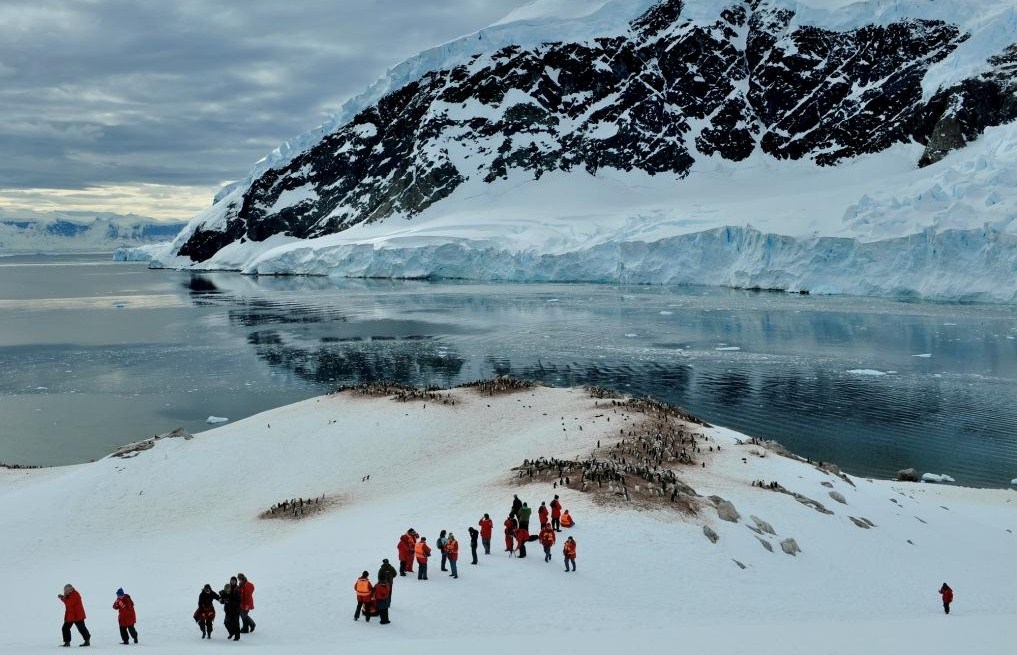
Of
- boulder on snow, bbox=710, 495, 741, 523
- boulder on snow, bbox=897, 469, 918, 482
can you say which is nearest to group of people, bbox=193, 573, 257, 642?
boulder on snow, bbox=710, 495, 741, 523

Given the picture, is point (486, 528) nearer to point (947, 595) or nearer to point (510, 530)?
point (510, 530)

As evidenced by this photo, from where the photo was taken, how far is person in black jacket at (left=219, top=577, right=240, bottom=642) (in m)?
15.1

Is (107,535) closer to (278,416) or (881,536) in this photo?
(278,416)

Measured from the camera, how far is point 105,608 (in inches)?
710

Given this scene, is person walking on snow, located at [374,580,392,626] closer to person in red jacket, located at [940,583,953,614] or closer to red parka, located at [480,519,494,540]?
red parka, located at [480,519,494,540]

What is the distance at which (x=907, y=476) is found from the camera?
1278 inches

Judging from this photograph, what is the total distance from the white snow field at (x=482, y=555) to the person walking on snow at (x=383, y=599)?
0.28 meters

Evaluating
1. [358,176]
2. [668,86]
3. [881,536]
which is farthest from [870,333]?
[358,176]

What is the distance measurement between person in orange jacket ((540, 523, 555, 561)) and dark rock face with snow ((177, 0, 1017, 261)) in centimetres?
14140

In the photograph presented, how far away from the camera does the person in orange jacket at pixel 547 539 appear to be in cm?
1836

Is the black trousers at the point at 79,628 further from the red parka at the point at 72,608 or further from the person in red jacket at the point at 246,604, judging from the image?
the person in red jacket at the point at 246,604

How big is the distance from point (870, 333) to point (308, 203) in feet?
471

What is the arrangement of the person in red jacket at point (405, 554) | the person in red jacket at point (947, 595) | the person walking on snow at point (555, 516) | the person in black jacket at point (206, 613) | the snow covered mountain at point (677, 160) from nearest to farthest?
the person in black jacket at point (206, 613) < the person in red jacket at point (405, 554) < the person in red jacket at point (947, 595) < the person walking on snow at point (555, 516) < the snow covered mountain at point (677, 160)

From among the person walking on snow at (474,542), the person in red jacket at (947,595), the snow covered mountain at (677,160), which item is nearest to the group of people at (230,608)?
the person walking on snow at (474,542)
